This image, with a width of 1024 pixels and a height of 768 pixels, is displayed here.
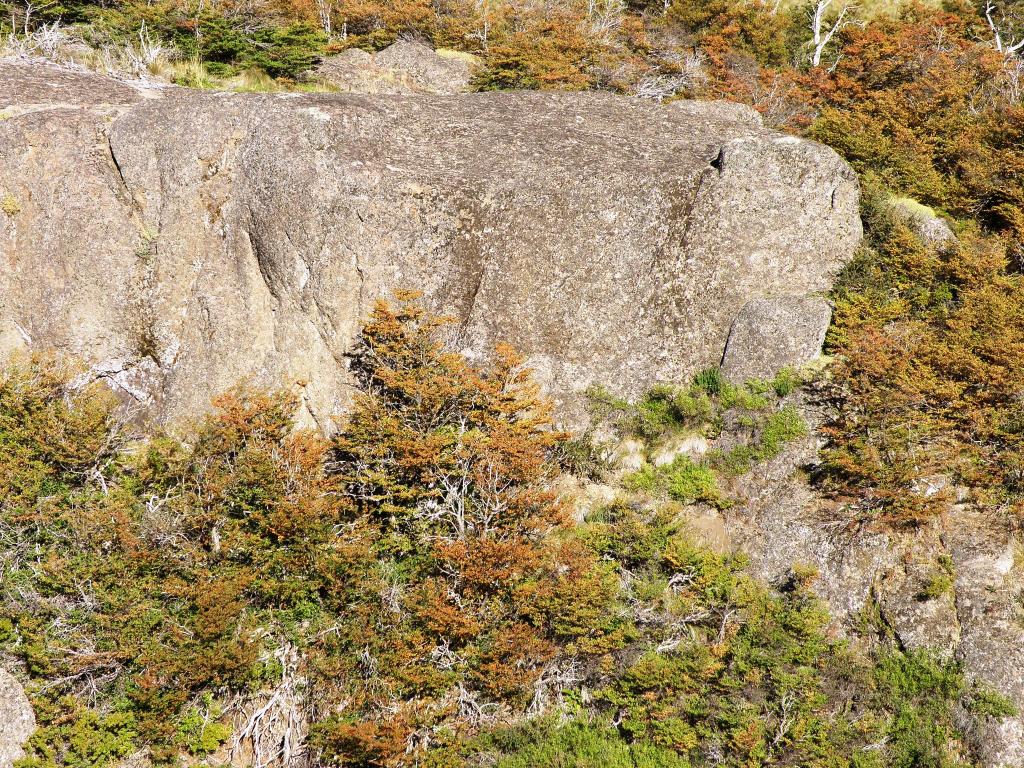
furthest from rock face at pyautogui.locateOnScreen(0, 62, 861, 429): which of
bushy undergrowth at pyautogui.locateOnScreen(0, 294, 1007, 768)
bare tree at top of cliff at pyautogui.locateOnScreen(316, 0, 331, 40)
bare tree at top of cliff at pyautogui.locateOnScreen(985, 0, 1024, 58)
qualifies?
bare tree at top of cliff at pyautogui.locateOnScreen(985, 0, 1024, 58)

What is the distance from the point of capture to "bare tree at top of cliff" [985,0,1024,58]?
88.7 feet

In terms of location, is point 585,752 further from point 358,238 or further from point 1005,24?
point 1005,24

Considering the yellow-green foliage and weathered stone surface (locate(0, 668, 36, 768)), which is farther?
the yellow-green foliage

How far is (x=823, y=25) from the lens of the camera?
→ 30.7 metres

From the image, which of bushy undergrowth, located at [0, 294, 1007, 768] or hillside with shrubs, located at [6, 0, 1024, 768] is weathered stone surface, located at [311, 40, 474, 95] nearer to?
hillside with shrubs, located at [6, 0, 1024, 768]

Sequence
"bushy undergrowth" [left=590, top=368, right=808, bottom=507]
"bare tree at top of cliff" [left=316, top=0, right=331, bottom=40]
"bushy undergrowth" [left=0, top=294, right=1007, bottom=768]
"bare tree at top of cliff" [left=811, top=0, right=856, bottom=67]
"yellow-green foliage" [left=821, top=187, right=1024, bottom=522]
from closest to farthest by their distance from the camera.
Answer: "bushy undergrowth" [left=0, top=294, right=1007, bottom=768] → "yellow-green foliage" [left=821, top=187, right=1024, bottom=522] → "bushy undergrowth" [left=590, top=368, right=808, bottom=507] → "bare tree at top of cliff" [left=811, top=0, right=856, bottom=67] → "bare tree at top of cliff" [left=316, top=0, right=331, bottom=40]

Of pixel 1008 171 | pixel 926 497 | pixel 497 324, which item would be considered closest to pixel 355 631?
pixel 497 324

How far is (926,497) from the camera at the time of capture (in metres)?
12.1

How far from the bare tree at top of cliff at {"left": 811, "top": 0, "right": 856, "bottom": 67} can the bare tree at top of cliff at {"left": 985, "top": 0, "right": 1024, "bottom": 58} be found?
5.47m

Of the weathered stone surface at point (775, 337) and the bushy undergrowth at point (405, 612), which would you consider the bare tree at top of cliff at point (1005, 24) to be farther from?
the bushy undergrowth at point (405, 612)

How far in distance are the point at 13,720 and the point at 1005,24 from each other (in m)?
40.3

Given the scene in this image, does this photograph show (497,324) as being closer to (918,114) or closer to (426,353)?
(426,353)

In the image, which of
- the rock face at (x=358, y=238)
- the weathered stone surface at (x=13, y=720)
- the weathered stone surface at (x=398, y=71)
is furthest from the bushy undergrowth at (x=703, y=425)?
the weathered stone surface at (x=398, y=71)

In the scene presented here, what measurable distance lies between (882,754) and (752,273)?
9730 mm
